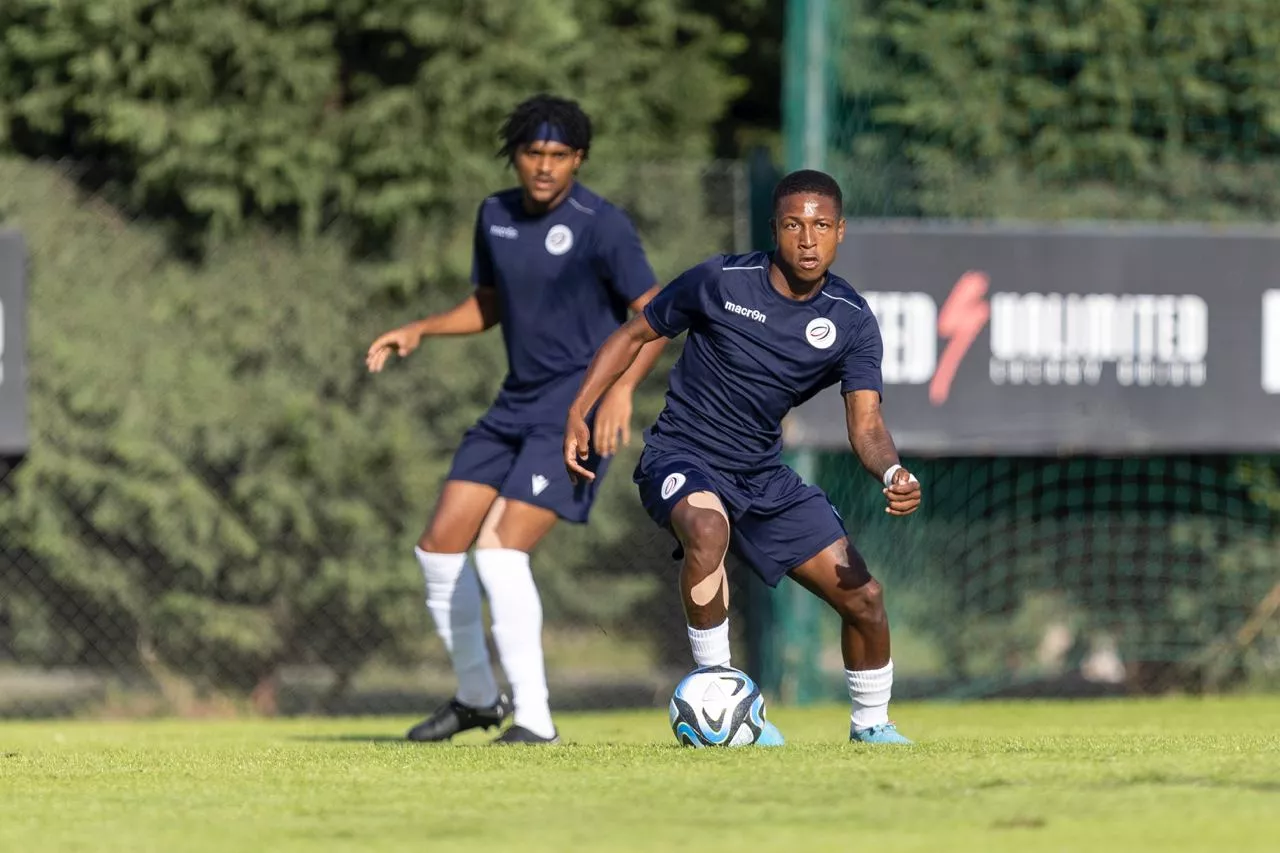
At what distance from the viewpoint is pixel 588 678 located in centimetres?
1108

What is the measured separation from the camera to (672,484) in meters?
5.93

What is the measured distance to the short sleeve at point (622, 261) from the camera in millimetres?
7055

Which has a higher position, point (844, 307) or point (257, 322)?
point (257, 322)

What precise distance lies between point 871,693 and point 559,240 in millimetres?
2104

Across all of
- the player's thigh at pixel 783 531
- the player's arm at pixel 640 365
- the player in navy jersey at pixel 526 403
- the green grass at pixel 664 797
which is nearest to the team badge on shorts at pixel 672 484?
the player's thigh at pixel 783 531

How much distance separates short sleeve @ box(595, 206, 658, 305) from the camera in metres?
7.05

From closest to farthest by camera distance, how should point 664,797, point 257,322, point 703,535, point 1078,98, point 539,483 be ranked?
point 664,797
point 703,535
point 539,483
point 257,322
point 1078,98

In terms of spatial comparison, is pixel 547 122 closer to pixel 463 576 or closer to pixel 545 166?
pixel 545 166

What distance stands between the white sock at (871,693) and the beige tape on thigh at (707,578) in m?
0.52

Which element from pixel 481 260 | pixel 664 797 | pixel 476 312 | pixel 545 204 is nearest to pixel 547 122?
pixel 545 204

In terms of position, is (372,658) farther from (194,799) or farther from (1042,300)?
(194,799)

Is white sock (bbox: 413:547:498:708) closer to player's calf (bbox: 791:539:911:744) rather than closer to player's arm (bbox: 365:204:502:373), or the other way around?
player's arm (bbox: 365:204:502:373)

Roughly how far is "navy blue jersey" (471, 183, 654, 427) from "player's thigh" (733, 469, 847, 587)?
127 centimetres

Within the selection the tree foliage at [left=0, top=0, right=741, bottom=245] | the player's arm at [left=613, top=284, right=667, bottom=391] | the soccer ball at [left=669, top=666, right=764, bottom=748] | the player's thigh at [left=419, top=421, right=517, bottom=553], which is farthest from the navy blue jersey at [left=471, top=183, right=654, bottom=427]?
the tree foliage at [left=0, top=0, right=741, bottom=245]
